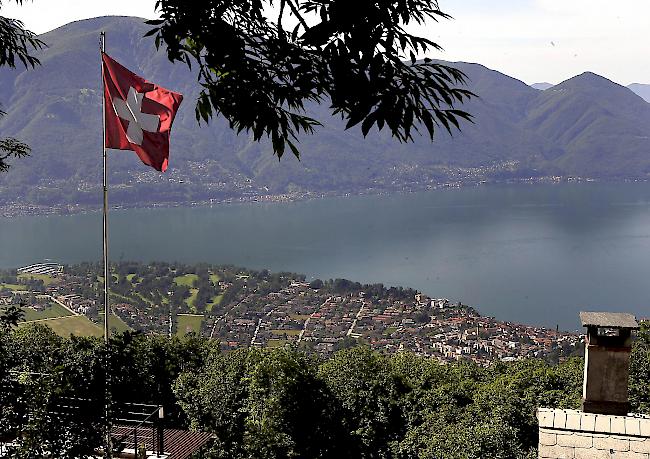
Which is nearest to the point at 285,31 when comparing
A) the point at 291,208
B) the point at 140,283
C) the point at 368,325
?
the point at 368,325

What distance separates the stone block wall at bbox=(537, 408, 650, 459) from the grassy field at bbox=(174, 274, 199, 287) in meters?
47.8

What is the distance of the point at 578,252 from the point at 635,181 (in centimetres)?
8086

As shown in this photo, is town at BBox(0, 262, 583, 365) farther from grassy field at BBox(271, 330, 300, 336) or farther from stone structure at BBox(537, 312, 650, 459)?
stone structure at BBox(537, 312, 650, 459)

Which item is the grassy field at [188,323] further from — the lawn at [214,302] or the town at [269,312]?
the lawn at [214,302]

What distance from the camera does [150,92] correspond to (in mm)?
5785

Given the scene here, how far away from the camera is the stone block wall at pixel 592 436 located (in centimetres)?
331

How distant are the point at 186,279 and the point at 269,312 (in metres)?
11.8

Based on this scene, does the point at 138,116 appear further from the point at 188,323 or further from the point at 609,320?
the point at 188,323

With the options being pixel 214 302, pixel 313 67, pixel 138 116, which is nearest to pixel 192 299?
pixel 214 302

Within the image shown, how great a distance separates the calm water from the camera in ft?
158

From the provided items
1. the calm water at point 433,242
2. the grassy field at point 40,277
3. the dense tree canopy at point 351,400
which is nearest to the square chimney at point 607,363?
the dense tree canopy at point 351,400

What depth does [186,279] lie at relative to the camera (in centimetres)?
5197

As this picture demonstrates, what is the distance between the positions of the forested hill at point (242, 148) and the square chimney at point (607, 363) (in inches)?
3899

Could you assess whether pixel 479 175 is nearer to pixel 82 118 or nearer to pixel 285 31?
pixel 82 118
